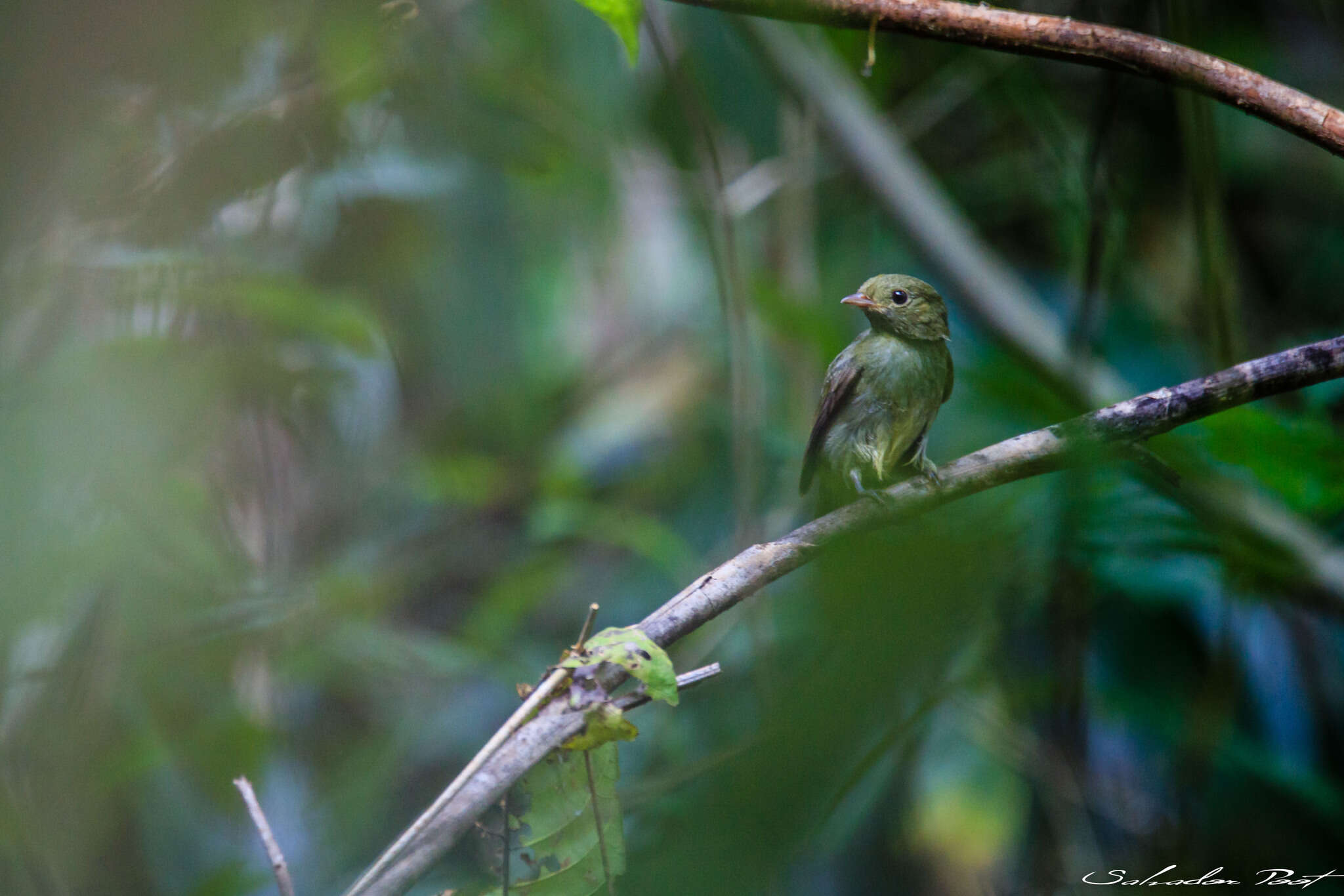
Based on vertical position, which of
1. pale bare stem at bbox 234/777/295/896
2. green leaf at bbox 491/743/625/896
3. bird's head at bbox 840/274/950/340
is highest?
bird's head at bbox 840/274/950/340

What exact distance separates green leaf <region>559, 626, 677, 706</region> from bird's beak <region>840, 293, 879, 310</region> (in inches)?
51.2

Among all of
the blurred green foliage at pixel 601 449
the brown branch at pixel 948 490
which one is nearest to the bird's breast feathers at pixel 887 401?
the blurred green foliage at pixel 601 449

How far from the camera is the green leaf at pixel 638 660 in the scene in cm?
130

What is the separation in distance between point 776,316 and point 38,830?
118 inches

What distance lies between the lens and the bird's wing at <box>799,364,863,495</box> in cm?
254

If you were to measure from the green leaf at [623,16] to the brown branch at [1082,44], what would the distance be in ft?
0.42

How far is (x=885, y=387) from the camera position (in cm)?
249

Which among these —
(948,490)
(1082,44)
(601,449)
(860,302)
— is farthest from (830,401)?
(601,449)

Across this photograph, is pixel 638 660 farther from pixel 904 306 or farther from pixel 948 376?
pixel 948 376

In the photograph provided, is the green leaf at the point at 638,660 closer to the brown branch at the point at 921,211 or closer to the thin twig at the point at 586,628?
the thin twig at the point at 586,628

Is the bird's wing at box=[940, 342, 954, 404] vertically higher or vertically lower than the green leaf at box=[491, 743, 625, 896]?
higher

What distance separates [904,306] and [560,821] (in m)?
1.57
